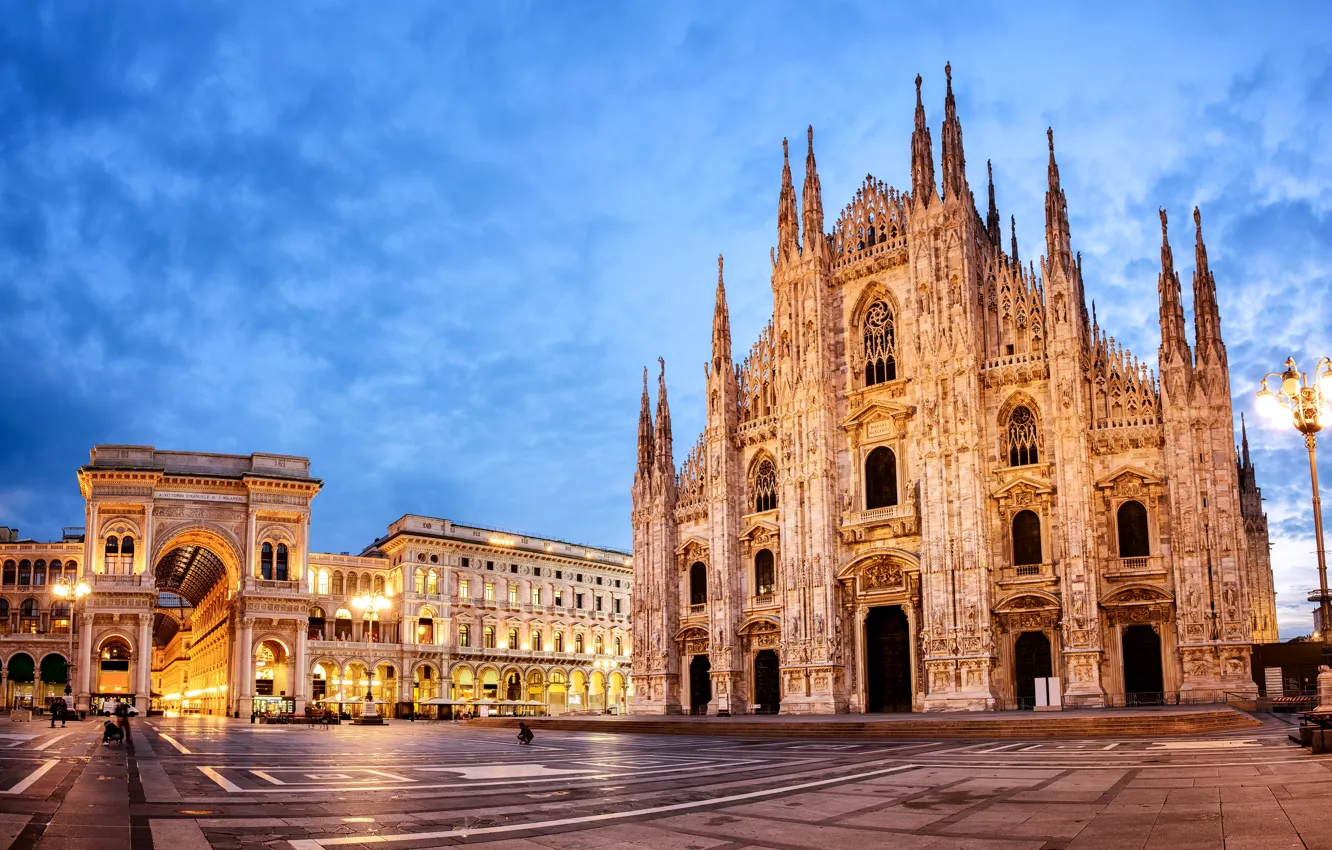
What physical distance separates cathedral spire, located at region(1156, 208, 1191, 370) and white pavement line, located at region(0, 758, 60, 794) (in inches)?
1568

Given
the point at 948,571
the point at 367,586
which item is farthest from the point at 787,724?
the point at 367,586

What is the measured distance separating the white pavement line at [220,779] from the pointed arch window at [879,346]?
3716cm

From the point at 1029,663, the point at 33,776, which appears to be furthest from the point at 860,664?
the point at 33,776

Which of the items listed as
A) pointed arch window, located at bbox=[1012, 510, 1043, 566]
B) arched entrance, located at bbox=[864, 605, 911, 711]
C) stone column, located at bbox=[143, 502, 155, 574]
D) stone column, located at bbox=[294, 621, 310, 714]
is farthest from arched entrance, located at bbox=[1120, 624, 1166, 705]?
stone column, located at bbox=[143, 502, 155, 574]

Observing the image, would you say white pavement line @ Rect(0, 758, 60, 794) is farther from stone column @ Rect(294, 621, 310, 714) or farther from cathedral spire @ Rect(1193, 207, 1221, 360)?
stone column @ Rect(294, 621, 310, 714)

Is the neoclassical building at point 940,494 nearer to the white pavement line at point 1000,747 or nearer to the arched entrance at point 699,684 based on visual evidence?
the arched entrance at point 699,684

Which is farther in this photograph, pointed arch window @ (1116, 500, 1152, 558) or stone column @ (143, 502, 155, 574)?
stone column @ (143, 502, 155, 574)

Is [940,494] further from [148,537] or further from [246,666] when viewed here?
[148,537]

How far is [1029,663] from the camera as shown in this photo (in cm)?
4494

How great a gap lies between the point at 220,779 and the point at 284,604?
6059 cm

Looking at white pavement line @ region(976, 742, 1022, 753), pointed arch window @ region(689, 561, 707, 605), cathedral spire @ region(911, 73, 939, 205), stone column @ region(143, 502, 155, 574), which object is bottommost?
A: white pavement line @ region(976, 742, 1022, 753)

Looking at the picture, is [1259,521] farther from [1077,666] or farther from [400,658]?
[400,658]

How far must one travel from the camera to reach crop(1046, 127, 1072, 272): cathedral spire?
4600 cm

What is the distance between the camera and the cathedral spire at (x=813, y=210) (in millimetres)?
54031
